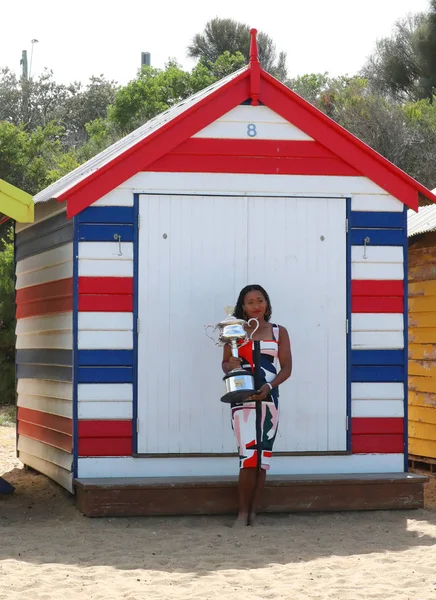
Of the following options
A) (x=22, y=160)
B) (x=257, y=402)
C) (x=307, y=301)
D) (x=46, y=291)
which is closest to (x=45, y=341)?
(x=46, y=291)

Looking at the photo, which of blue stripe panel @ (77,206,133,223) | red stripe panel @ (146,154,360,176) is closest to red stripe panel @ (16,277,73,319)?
blue stripe panel @ (77,206,133,223)

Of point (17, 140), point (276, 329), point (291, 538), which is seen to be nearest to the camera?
point (291, 538)

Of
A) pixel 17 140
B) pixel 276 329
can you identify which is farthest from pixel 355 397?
pixel 17 140

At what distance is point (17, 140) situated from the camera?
25.1 m

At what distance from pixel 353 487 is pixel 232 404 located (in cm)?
126

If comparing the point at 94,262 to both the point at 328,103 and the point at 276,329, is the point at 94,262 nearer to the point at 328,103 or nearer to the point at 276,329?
the point at 276,329

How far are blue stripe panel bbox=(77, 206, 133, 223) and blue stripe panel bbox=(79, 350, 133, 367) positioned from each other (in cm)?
100

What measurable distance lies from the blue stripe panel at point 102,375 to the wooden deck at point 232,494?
75 cm

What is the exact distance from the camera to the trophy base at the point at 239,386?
7.52 m

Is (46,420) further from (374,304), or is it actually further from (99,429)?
(374,304)

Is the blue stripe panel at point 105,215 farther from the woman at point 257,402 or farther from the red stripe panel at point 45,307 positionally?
the woman at point 257,402

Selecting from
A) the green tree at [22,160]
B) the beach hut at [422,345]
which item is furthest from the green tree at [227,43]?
the beach hut at [422,345]

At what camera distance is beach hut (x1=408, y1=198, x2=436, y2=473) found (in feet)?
35.2

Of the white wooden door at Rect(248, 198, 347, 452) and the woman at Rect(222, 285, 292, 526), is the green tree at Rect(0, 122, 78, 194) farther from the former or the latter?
the woman at Rect(222, 285, 292, 526)
